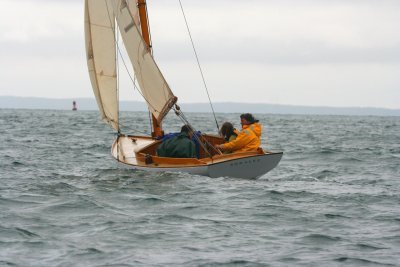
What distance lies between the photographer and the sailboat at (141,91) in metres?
19.1

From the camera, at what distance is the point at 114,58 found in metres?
22.7

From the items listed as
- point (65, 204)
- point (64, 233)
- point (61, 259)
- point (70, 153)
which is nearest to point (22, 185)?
point (65, 204)

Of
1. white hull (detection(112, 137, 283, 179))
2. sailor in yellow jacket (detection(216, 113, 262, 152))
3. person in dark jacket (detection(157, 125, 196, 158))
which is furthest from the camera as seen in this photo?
person in dark jacket (detection(157, 125, 196, 158))

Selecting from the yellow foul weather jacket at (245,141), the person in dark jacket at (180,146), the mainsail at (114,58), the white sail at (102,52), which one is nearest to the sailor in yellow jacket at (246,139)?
the yellow foul weather jacket at (245,141)

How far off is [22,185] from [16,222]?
5.17 meters

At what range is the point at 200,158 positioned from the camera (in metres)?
21.1

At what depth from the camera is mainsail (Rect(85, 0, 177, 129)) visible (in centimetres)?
2034

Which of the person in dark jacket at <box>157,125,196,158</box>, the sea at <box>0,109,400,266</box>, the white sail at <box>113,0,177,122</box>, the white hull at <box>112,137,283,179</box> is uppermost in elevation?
the white sail at <box>113,0,177,122</box>

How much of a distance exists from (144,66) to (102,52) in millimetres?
2586

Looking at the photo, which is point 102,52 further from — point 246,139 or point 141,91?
point 246,139


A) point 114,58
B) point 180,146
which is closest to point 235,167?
point 180,146

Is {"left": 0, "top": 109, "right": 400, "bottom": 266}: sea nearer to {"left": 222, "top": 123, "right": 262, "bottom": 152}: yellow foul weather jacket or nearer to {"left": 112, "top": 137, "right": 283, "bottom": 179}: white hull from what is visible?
{"left": 112, "top": 137, "right": 283, "bottom": 179}: white hull

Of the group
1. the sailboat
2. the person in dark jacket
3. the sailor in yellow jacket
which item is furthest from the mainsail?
the sailor in yellow jacket

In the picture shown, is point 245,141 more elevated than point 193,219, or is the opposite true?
point 245,141
